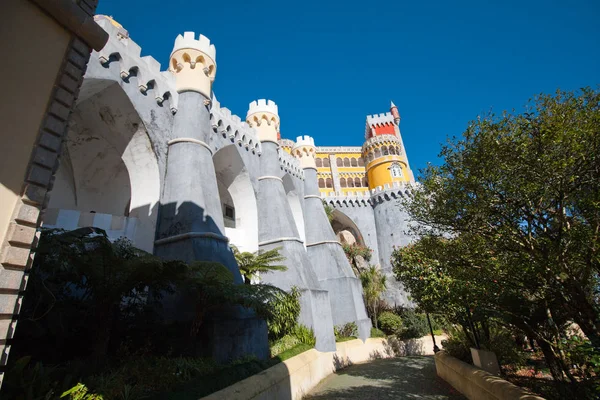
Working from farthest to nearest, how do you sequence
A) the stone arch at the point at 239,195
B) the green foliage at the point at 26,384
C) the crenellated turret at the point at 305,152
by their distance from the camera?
the crenellated turret at the point at 305,152, the stone arch at the point at 239,195, the green foliage at the point at 26,384

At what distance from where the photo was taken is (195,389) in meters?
5.50

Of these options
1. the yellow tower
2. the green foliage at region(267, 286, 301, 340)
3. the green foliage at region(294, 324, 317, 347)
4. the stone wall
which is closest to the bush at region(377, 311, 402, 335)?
the green foliage at region(294, 324, 317, 347)

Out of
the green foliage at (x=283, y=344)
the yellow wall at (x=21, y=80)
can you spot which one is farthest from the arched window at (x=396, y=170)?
the yellow wall at (x=21, y=80)

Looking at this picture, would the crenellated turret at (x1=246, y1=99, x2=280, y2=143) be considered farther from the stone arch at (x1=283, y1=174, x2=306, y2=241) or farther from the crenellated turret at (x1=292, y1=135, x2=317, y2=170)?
the crenellated turret at (x1=292, y1=135, x2=317, y2=170)

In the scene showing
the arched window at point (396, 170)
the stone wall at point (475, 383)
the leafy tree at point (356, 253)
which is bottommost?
the stone wall at point (475, 383)

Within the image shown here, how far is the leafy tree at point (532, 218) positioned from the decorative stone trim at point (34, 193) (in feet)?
23.7

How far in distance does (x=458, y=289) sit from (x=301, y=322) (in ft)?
26.5

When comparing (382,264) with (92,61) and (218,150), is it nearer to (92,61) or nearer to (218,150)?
(218,150)

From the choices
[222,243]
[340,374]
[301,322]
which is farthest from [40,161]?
[340,374]

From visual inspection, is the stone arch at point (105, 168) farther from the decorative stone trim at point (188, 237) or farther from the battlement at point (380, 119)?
the battlement at point (380, 119)

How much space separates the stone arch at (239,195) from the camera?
1622cm

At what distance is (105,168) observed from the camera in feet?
43.3

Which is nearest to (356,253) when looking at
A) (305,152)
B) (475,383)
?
(305,152)

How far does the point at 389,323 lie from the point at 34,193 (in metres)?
20.8
